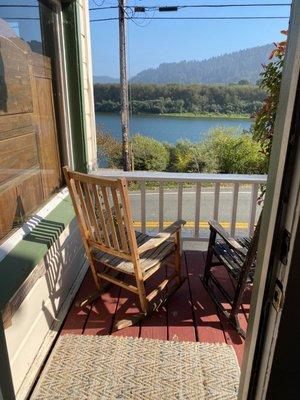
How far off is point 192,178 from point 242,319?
1.17m

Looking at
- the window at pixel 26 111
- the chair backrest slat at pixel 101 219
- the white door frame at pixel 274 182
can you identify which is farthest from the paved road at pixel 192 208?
the white door frame at pixel 274 182

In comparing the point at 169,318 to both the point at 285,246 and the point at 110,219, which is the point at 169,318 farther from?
the point at 285,246

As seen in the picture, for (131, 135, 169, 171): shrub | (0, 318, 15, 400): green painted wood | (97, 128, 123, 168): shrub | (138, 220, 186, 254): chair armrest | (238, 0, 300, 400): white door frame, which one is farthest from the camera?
(97, 128, 123, 168): shrub

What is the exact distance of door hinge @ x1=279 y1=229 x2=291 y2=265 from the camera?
0.56m

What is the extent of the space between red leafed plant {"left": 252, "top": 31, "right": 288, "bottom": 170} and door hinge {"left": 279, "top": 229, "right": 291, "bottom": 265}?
1642mm

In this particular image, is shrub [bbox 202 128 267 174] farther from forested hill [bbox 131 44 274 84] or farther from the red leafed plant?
the red leafed plant

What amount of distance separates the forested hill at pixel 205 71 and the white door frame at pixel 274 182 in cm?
685

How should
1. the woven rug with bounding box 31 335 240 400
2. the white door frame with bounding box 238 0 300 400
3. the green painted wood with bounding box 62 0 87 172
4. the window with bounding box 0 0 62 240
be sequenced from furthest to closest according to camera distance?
the green painted wood with bounding box 62 0 87 172, the window with bounding box 0 0 62 240, the woven rug with bounding box 31 335 240 400, the white door frame with bounding box 238 0 300 400

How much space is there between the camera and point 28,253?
1.47 m

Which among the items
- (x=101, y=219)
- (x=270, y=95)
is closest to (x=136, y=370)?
(x=101, y=219)

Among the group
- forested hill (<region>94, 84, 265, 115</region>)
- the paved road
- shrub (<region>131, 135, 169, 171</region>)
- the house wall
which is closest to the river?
shrub (<region>131, 135, 169, 171</region>)

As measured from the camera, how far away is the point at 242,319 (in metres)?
1.92

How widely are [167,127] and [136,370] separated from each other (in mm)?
12119

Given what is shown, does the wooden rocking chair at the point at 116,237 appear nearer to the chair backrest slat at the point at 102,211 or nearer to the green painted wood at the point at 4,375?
the chair backrest slat at the point at 102,211
